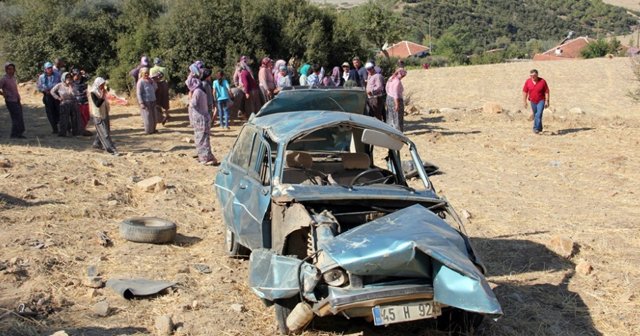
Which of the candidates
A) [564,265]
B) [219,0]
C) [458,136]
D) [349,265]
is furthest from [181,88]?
[349,265]

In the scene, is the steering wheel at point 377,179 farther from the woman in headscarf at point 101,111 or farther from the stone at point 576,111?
the stone at point 576,111

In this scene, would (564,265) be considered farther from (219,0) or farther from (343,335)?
(219,0)

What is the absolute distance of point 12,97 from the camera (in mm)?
15711

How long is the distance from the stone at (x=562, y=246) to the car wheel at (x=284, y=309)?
151 inches

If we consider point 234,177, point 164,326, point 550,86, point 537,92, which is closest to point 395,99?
point 537,92

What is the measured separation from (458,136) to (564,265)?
10.2 meters

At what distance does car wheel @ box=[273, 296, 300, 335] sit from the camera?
18.5ft

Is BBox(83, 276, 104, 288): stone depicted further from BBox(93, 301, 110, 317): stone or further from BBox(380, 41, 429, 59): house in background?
BBox(380, 41, 429, 59): house in background

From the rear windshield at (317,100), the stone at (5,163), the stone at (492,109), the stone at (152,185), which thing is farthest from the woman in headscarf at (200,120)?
the stone at (492,109)

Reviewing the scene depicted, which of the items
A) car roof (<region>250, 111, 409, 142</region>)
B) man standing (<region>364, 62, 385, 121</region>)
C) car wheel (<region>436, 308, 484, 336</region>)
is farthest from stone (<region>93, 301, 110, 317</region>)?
man standing (<region>364, 62, 385, 121</region>)

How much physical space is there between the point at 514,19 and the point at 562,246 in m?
123

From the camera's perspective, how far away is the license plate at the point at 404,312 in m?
5.05

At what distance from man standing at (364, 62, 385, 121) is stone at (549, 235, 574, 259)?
28.9 ft

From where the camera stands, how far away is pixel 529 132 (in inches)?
725
